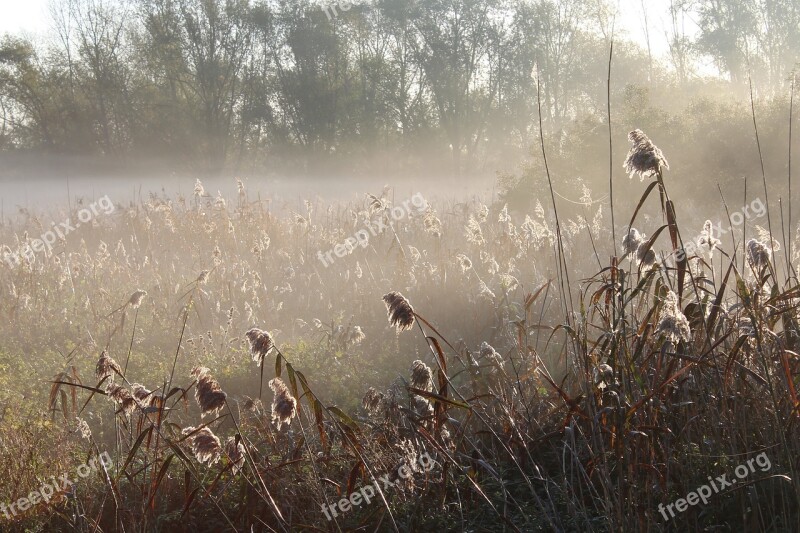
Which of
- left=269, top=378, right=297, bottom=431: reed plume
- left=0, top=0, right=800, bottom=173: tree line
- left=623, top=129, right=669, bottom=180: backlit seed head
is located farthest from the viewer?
left=0, top=0, right=800, bottom=173: tree line

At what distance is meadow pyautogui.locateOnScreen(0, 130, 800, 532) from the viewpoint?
102 inches

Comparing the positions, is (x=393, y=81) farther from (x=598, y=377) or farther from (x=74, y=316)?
(x=598, y=377)

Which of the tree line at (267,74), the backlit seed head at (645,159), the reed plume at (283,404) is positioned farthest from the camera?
the tree line at (267,74)

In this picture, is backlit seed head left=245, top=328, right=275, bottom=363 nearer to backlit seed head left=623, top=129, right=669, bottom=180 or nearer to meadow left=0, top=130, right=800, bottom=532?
meadow left=0, top=130, right=800, bottom=532

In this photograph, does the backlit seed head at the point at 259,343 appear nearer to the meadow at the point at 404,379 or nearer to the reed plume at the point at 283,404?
the meadow at the point at 404,379

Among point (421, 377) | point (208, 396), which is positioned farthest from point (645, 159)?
point (208, 396)

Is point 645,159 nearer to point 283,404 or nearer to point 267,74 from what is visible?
point 283,404

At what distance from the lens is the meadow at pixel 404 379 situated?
2594 mm

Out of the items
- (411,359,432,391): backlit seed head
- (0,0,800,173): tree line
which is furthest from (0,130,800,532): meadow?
(0,0,800,173): tree line

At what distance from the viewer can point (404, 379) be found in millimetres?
3863

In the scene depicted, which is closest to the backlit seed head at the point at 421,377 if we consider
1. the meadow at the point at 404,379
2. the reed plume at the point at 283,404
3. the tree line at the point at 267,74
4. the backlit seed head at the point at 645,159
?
the meadow at the point at 404,379

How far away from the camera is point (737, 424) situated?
2.82m

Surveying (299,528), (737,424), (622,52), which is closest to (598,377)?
(737,424)

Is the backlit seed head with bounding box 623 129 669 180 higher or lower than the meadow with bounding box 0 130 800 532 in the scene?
higher
